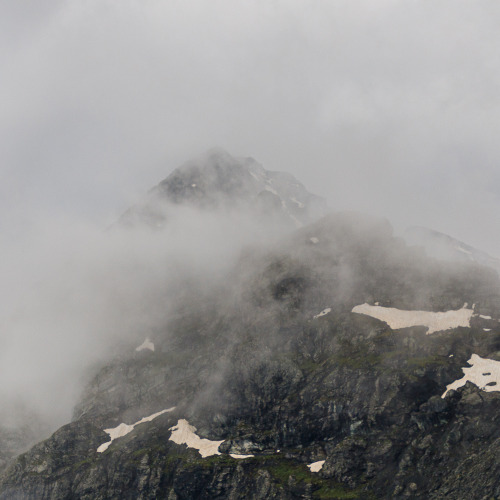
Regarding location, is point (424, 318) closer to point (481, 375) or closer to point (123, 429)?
point (481, 375)

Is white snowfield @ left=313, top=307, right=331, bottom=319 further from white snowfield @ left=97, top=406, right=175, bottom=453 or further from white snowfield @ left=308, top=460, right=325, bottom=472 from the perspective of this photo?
white snowfield @ left=97, top=406, right=175, bottom=453

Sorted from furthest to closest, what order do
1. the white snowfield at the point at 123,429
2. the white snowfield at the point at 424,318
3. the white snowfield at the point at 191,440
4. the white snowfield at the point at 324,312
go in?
1. the white snowfield at the point at 324,312
2. the white snowfield at the point at 123,429
3. the white snowfield at the point at 424,318
4. the white snowfield at the point at 191,440

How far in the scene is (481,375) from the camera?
431 feet

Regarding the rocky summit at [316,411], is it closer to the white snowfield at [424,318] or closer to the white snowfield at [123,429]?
the white snowfield at [123,429]

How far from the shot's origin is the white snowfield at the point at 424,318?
160 m

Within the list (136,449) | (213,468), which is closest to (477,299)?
(213,468)

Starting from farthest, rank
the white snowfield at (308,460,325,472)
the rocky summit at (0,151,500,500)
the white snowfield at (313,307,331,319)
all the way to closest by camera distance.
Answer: the white snowfield at (313,307,331,319)
the white snowfield at (308,460,325,472)
the rocky summit at (0,151,500,500)

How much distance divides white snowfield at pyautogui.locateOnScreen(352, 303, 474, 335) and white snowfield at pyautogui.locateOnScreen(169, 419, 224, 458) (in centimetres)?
7676

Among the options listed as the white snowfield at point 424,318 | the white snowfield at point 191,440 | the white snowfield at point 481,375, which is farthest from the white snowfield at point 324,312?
the white snowfield at point 191,440

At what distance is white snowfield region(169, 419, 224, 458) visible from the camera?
151 meters

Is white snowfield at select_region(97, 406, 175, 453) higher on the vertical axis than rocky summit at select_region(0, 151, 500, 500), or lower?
lower

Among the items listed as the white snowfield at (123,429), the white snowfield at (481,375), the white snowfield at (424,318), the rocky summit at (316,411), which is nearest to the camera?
the rocky summit at (316,411)

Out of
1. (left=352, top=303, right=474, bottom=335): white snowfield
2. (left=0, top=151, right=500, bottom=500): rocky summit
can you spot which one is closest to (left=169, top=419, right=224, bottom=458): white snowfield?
(left=0, top=151, right=500, bottom=500): rocky summit

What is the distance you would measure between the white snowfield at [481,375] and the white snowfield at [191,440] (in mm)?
76400
